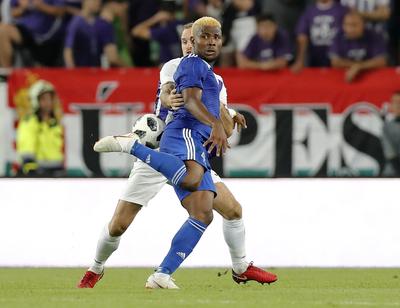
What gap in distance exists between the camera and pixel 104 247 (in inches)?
403

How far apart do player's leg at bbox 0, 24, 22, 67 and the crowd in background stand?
1 cm

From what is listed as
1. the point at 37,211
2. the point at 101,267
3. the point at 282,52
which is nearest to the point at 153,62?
the point at 282,52

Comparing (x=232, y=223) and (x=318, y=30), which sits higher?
(x=318, y=30)

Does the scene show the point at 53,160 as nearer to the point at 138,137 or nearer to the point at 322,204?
the point at 322,204

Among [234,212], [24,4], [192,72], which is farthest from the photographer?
[24,4]

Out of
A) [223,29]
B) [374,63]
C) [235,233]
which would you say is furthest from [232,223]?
[223,29]

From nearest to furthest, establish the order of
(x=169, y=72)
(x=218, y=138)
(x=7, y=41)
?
(x=218, y=138) → (x=169, y=72) → (x=7, y=41)

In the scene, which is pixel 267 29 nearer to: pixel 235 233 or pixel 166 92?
pixel 235 233

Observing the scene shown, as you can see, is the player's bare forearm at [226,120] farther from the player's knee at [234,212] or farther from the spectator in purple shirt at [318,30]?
the spectator in purple shirt at [318,30]

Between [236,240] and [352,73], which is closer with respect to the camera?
[236,240]

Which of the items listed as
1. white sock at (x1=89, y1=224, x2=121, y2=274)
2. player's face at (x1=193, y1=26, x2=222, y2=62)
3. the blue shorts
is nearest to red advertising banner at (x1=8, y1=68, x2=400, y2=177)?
white sock at (x1=89, y1=224, x2=121, y2=274)

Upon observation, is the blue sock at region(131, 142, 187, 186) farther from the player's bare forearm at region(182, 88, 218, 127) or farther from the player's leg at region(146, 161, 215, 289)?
the player's bare forearm at region(182, 88, 218, 127)

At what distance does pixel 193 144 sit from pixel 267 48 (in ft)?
26.0

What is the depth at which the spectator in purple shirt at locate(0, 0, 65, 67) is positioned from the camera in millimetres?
17453
